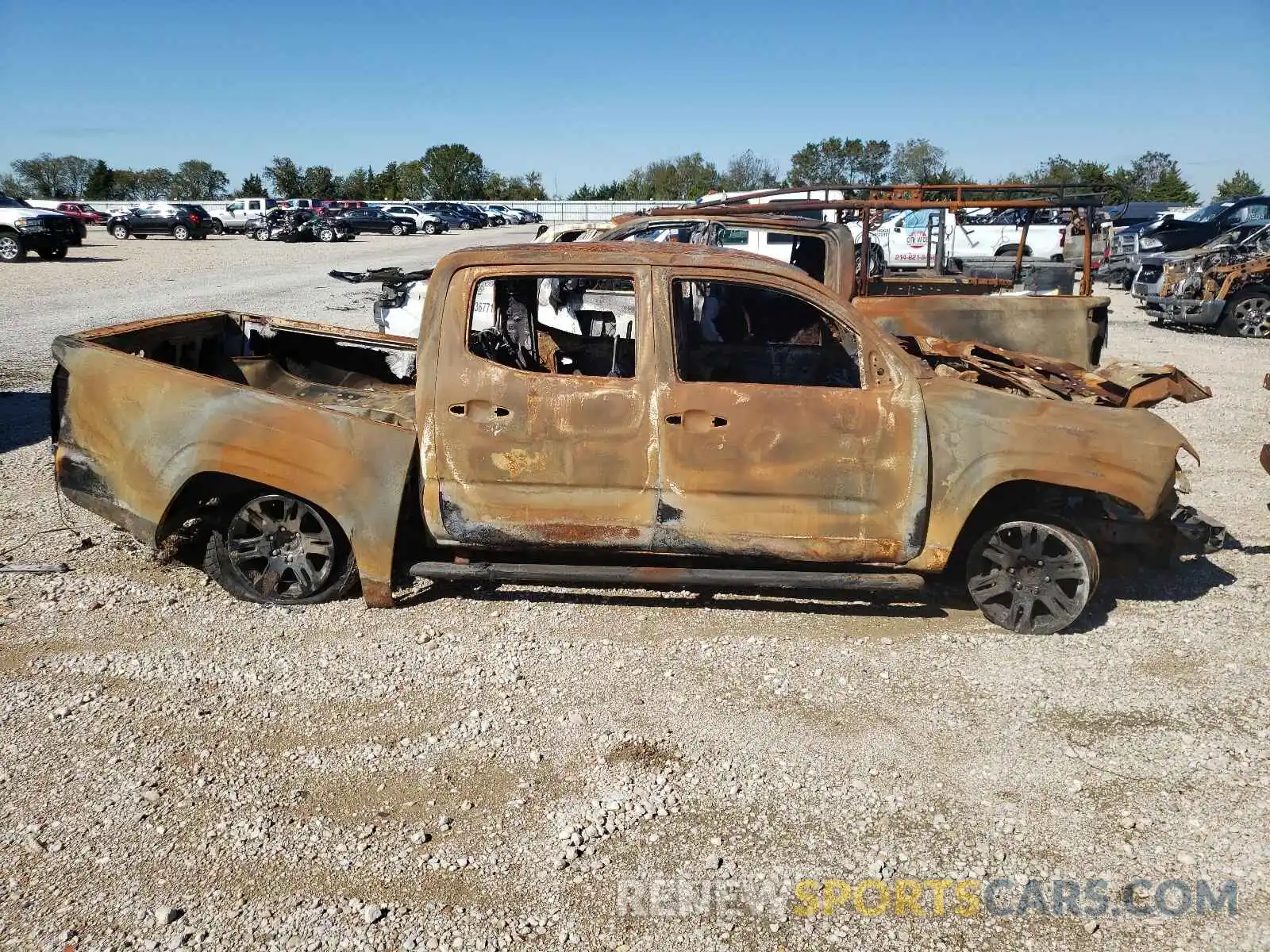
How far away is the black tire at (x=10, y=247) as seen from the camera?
25.0 meters

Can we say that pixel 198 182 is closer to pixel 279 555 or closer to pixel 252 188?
pixel 252 188

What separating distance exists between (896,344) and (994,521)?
990 millimetres

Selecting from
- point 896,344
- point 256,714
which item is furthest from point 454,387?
point 896,344

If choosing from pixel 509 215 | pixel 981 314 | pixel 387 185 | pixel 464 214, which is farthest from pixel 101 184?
pixel 981 314

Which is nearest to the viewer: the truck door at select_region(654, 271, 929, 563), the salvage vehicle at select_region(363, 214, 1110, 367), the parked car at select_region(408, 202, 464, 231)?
the truck door at select_region(654, 271, 929, 563)

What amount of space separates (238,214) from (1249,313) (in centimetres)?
4857

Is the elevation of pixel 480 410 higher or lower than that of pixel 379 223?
lower

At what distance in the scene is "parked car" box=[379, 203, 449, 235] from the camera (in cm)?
4944

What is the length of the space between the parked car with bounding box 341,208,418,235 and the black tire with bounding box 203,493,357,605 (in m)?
43.9

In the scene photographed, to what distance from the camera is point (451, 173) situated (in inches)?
3497

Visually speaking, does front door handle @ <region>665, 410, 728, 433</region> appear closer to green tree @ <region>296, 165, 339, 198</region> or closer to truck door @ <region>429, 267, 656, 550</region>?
truck door @ <region>429, 267, 656, 550</region>

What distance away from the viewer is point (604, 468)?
4484 mm

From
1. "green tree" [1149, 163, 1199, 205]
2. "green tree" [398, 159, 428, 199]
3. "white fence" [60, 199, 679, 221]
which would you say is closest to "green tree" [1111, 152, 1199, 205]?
"green tree" [1149, 163, 1199, 205]

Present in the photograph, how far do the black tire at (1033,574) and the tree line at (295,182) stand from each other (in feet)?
289
